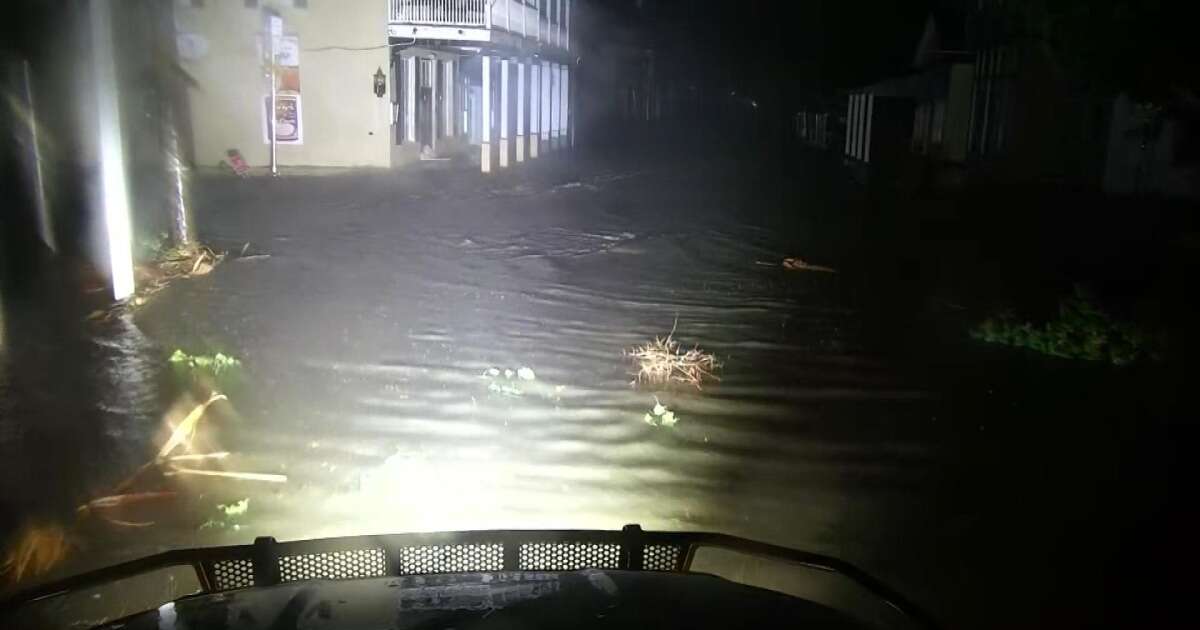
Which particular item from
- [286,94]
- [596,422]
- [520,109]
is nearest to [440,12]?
[286,94]

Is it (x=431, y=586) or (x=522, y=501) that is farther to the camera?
(x=522, y=501)

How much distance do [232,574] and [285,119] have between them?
914 inches

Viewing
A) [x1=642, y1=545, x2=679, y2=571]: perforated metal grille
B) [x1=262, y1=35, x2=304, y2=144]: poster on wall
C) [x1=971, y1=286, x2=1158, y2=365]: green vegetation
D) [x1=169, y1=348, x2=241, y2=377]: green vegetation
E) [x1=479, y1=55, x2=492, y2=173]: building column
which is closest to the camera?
[x1=642, y1=545, x2=679, y2=571]: perforated metal grille

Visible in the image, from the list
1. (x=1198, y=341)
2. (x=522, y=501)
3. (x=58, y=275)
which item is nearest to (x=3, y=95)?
(x=58, y=275)

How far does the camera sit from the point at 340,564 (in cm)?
309

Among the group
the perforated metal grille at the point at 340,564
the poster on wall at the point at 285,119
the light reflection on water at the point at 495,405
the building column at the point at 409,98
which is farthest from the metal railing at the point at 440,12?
the perforated metal grille at the point at 340,564

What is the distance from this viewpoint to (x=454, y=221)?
1717cm

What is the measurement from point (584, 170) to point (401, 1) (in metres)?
7.05

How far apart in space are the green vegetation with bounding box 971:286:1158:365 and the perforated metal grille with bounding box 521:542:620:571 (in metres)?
7.72

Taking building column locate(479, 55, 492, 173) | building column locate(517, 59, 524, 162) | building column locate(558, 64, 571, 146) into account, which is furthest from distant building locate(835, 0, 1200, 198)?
building column locate(558, 64, 571, 146)

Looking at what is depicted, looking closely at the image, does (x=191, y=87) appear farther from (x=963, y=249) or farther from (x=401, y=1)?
(x=963, y=249)

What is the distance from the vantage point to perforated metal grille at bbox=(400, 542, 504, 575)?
121 inches

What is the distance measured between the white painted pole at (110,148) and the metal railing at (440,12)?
601 inches

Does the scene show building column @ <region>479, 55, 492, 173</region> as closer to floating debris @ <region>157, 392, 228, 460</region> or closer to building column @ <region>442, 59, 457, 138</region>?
building column @ <region>442, 59, 457, 138</region>
